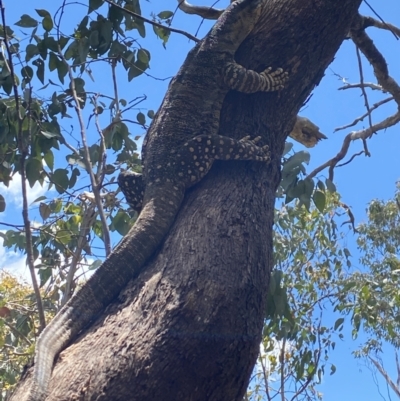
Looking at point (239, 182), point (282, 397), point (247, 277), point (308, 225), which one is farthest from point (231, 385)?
point (308, 225)

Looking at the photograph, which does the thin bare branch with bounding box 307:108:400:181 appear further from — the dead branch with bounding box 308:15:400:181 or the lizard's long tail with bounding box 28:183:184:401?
the lizard's long tail with bounding box 28:183:184:401

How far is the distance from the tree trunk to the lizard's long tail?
0.10m

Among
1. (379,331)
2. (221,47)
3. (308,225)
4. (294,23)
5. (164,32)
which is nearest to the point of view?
(294,23)

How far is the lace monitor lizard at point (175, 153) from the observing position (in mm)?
2680

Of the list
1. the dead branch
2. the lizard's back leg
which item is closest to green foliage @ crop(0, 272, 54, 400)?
the lizard's back leg

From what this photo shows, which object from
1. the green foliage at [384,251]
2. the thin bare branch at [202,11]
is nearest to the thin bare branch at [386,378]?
the green foliage at [384,251]

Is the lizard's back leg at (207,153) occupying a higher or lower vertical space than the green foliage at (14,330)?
higher

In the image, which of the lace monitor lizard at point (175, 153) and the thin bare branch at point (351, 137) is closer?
the lace monitor lizard at point (175, 153)

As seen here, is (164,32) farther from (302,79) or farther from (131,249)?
(131,249)

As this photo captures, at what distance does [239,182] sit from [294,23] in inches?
37.9

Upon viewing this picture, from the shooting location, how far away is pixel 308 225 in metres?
8.34

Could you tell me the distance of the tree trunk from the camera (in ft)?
6.94

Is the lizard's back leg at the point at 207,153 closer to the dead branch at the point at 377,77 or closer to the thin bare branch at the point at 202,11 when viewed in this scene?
the dead branch at the point at 377,77

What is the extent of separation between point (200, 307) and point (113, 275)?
0.72 m
